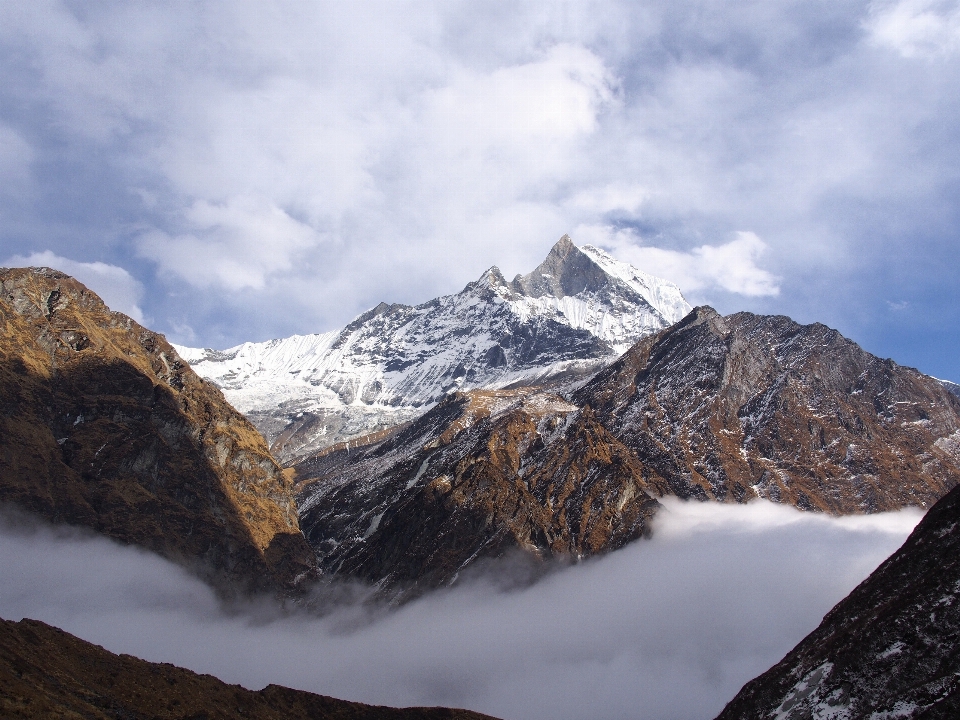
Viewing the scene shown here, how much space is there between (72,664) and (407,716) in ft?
187

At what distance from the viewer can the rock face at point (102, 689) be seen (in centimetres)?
8638

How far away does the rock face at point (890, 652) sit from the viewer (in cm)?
8912

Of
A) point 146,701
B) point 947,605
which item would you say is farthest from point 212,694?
point 947,605

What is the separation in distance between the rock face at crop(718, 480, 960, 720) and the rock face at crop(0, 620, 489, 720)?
227ft

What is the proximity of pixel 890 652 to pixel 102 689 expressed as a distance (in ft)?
307

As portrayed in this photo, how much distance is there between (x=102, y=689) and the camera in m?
103

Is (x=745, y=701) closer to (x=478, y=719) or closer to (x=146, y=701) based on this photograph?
(x=478, y=719)

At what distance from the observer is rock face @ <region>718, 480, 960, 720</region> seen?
3509 inches

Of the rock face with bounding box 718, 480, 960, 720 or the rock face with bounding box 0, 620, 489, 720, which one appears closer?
the rock face with bounding box 0, 620, 489, 720

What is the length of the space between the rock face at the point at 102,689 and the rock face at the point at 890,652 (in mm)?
69217

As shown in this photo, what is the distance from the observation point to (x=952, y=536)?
10862cm

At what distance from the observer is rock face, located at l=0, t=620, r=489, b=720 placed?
8638cm

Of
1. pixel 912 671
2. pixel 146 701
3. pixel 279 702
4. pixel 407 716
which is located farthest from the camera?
pixel 407 716

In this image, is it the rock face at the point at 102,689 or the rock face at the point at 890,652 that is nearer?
the rock face at the point at 102,689
